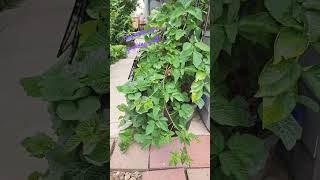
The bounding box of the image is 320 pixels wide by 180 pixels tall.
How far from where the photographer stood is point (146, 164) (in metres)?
0.87

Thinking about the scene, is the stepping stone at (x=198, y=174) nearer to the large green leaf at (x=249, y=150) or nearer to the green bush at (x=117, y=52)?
the large green leaf at (x=249, y=150)

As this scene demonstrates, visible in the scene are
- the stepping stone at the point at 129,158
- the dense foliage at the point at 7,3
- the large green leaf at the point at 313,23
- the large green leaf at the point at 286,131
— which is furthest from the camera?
the dense foliage at the point at 7,3

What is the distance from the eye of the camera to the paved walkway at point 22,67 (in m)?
1.96

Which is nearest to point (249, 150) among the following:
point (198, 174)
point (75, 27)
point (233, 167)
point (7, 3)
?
point (233, 167)

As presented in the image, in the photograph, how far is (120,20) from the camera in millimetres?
793

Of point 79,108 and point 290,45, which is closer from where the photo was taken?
point 290,45

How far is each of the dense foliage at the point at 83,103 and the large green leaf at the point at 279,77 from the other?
31 centimetres

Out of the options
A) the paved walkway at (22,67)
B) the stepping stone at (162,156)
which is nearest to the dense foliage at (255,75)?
the stepping stone at (162,156)

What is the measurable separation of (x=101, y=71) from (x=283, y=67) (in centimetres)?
36

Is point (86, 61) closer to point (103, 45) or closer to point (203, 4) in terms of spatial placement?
point (103, 45)

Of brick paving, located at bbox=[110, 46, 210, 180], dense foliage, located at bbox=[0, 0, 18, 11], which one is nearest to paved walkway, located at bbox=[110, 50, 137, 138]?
brick paving, located at bbox=[110, 46, 210, 180]

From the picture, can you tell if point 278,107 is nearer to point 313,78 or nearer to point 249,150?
point 313,78

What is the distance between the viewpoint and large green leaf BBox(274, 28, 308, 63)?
0.77m

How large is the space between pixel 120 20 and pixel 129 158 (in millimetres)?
274
